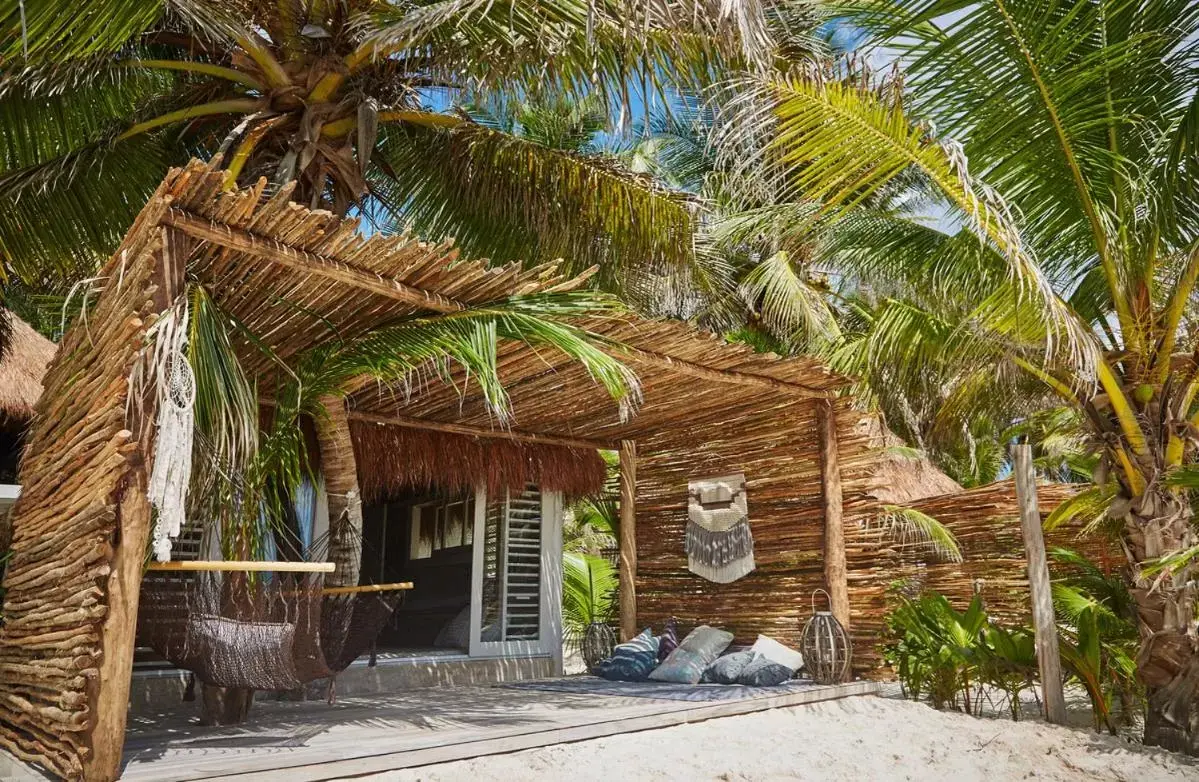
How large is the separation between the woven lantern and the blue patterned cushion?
1010mm

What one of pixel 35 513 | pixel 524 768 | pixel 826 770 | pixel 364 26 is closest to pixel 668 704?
pixel 826 770

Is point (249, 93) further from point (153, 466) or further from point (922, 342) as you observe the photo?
point (922, 342)

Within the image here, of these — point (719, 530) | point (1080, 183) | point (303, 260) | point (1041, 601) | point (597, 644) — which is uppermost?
point (1080, 183)

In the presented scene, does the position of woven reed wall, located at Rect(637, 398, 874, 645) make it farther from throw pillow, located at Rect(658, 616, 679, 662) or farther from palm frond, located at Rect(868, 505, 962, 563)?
palm frond, located at Rect(868, 505, 962, 563)

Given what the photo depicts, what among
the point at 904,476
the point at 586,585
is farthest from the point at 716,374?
the point at 904,476

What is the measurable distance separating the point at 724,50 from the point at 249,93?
117 inches

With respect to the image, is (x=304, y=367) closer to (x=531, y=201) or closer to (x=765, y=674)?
(x=531, y=201)

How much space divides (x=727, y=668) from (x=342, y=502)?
250cm

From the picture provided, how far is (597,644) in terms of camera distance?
6660mm

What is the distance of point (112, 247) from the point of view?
5.71m

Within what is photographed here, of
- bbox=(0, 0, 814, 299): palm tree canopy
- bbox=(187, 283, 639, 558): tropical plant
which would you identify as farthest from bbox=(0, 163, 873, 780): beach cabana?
bbox=(0, 0, 814, 299): palm tree canopy

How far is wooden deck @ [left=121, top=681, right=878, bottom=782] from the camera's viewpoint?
9.96 ft

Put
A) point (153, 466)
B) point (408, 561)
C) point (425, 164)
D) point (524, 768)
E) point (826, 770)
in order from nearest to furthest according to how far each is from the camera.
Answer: point (153, 466) < point (524, 768) < point (826, 770) < point (425, 164) < point (408, 561)

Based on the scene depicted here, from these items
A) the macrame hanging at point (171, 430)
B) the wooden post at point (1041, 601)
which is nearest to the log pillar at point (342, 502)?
the macrame hanging at point (171, 430)
